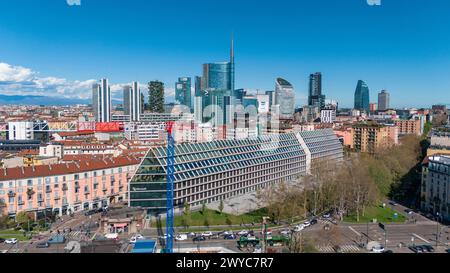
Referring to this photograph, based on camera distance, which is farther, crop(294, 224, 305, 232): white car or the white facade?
the white facade

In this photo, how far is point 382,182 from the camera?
1073cm

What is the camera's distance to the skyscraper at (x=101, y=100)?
32.5 metres

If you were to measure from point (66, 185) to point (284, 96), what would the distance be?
93.5ft

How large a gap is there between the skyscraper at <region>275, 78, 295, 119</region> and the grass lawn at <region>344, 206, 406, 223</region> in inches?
1017

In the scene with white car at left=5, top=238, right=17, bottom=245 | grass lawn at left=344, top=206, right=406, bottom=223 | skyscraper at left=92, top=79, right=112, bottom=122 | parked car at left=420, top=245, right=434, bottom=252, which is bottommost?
grass lawn at left=344, top=206, right=406, bottom=223

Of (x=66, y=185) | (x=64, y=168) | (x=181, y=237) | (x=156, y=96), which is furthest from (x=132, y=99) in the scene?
(x=181, y=237)

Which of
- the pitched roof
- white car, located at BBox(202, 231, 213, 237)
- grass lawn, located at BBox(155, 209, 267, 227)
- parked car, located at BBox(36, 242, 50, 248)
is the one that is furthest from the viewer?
the pitched roof

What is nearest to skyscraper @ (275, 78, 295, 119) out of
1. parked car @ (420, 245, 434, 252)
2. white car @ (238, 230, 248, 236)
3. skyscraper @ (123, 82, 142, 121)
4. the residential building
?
skyscraper @ (123, 82, 142, 121)

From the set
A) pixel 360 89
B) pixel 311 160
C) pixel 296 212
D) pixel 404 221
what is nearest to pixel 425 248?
pixel 404 221

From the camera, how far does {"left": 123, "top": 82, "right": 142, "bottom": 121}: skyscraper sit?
36.8m

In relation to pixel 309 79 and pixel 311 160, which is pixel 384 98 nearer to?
pixel 309 79

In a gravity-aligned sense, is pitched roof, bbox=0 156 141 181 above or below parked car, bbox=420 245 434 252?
above

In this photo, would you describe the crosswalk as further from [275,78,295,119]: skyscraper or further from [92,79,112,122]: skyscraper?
[92,79,112,122]: skyscraper
